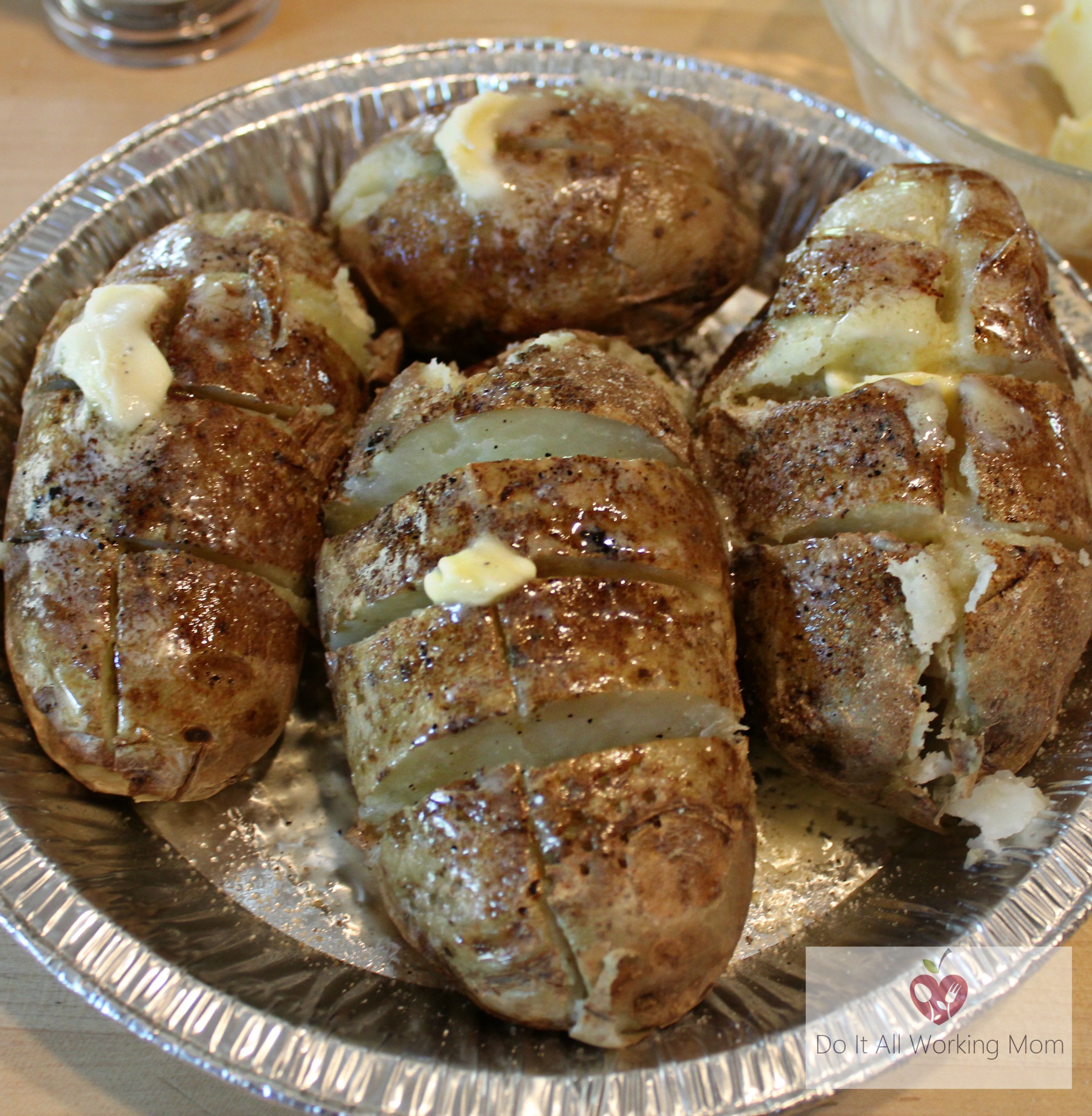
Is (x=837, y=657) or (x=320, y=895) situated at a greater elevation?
(x=837, y=657)

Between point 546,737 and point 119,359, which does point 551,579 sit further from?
point 119,359

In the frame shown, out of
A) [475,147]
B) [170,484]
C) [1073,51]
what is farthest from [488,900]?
[1073,51]

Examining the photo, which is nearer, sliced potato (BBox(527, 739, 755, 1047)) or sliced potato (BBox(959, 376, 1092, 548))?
sliced potato (BBox(527, 739, 755, 1047))

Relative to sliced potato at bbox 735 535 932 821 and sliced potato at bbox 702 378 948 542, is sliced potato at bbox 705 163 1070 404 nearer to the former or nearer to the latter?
sliced potato at bbox 702 378 948 542

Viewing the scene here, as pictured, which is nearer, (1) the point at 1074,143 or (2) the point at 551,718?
(2) the point at 551,718

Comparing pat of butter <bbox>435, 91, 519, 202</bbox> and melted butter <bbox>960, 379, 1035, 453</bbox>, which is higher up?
pat of butter <bbox>435, 91, 519, 202</bbox>

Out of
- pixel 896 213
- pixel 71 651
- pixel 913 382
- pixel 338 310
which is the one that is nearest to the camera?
pixel 71 651

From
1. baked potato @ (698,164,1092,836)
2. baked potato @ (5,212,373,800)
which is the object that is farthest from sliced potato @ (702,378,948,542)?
baked potato @ (5,212,373,800)
